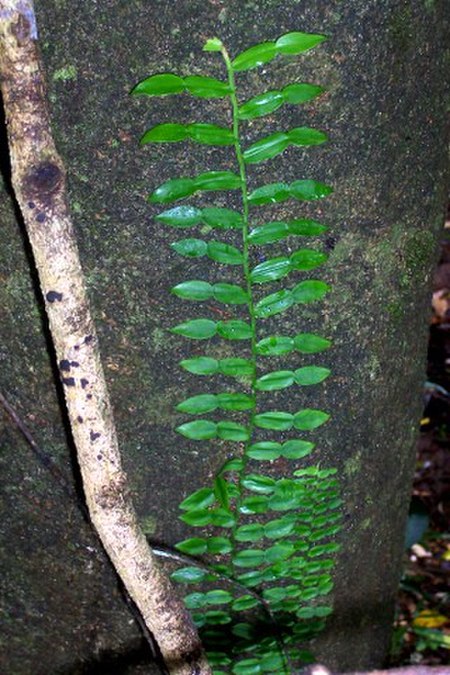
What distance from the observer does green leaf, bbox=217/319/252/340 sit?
0.94 meters

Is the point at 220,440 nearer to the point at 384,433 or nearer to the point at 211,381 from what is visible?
the point at 211,381

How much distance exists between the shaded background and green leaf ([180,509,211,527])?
0.07 ft

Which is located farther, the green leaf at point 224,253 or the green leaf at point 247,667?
the green leaf at point 247,667

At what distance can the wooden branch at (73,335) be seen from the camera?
731mm

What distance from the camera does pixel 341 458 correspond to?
A: 1107 millimetres

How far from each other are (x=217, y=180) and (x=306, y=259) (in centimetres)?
14

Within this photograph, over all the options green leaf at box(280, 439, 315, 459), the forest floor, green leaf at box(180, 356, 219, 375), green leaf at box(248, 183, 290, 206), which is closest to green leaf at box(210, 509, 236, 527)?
green leaf at box(280, 439, 315, 459)

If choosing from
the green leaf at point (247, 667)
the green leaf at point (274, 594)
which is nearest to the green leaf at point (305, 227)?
the green leaf at point (274, 594)

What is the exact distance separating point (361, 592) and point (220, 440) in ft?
1.44

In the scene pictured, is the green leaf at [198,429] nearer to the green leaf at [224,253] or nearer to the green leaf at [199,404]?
the green leaf at [199,404]

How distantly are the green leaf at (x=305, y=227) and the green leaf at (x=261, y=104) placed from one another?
13 cm

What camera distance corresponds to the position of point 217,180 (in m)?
0.85

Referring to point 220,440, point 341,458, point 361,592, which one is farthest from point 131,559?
point 361,592

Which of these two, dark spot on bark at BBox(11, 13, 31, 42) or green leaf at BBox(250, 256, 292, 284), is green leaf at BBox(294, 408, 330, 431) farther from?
dark spot on bark at BBox(11, 13, 31, 42)
